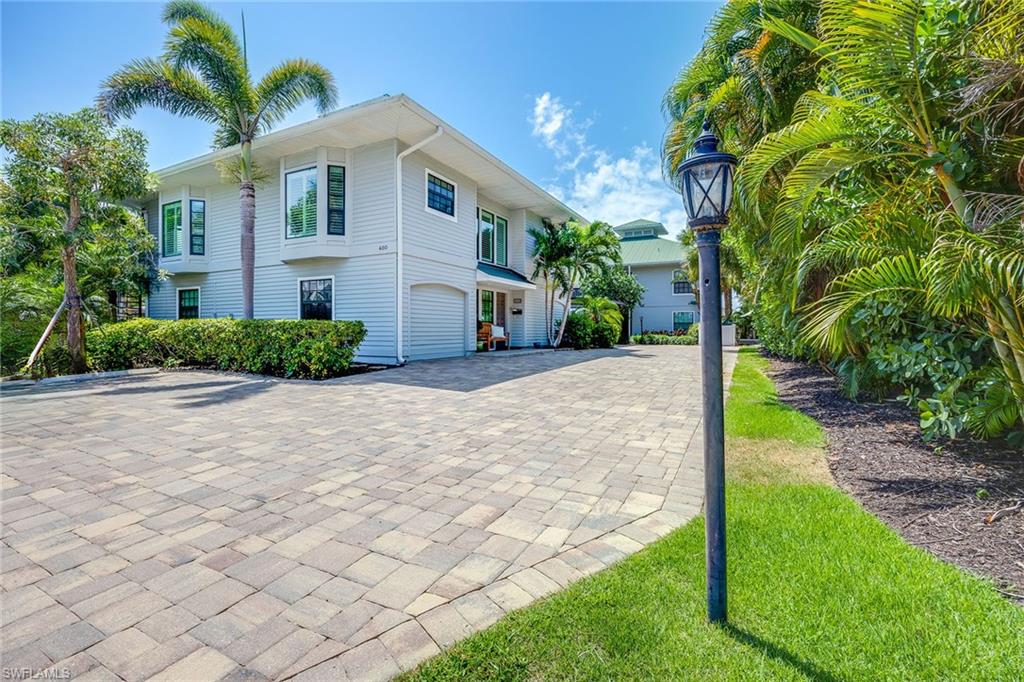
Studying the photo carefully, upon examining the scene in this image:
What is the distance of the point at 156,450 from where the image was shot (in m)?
4.65

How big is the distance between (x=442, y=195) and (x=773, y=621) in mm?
13540

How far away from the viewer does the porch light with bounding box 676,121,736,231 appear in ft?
6.94

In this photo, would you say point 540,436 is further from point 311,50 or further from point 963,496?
point 311,50

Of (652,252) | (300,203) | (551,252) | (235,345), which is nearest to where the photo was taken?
(235,345)

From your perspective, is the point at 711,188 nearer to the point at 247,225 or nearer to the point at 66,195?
the point at 247,225

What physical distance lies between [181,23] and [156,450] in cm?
1136

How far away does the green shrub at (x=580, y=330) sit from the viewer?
1977cm

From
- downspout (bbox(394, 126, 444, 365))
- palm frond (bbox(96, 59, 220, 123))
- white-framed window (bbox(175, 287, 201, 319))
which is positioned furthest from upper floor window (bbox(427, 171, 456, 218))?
white-framed window (bbox(175, 287, 201, 319))

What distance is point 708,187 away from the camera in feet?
6.94

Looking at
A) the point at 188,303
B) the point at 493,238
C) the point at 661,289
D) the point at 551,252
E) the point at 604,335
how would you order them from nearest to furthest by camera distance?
1. the point at 188,303
2. the point at 493,238
3. the point at 551,252
4. the point at 604,335
5. the point at 661,289

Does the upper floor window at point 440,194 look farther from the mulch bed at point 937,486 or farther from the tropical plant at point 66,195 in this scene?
the mulch bed at point 937,486

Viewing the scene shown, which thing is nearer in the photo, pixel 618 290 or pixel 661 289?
pixel 618 290

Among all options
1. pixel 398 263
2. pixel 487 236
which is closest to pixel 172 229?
pixel 398 263

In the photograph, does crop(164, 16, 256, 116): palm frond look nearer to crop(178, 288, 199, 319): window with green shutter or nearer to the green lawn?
crop(178, 288, 199, 319): window with green shutter
